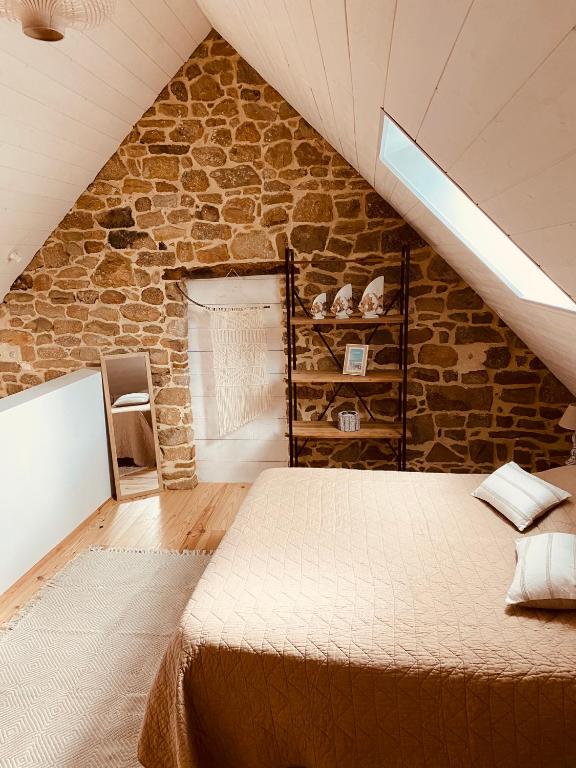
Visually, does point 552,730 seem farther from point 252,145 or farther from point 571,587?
point 252,145

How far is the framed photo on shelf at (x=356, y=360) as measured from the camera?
3.82m

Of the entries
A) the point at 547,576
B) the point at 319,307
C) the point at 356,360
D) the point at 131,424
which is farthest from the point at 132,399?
the point at 547,576

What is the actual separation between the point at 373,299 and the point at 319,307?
391 millimetres

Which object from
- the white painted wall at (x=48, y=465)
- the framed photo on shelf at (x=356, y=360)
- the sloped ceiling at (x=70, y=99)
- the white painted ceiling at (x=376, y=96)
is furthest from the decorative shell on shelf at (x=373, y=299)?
the white painted wall at (x=48, y=465)

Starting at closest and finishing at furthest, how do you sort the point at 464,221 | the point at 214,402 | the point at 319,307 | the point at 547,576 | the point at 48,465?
the point at 547,576, the point at 464,221, the point at 48,465, the point at 319,307, the point at 214,402

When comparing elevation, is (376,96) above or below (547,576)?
above

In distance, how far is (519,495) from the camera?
248 cm

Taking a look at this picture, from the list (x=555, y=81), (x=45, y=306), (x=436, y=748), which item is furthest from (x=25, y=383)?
(x=555, y=81)

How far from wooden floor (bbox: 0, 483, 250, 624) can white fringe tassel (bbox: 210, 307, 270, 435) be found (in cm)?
60

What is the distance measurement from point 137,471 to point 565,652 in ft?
11.4

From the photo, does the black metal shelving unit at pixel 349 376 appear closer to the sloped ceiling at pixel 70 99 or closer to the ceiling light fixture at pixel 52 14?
the sloped ceiling at pixel 70 99

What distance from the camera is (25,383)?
4301 millimetres

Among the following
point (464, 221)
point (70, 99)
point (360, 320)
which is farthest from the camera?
point (360, 320)

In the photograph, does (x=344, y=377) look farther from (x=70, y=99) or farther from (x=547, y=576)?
(x=70, y=99)
